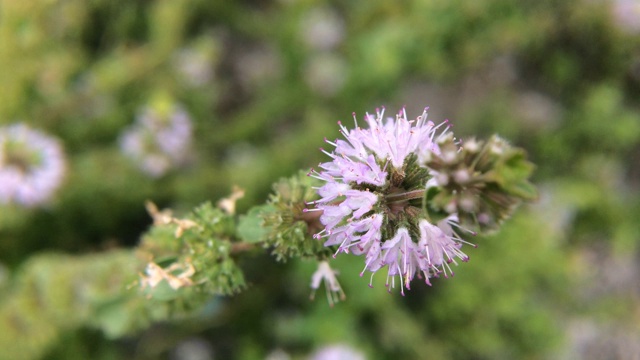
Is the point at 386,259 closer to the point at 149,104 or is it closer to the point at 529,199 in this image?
the point at 529,199

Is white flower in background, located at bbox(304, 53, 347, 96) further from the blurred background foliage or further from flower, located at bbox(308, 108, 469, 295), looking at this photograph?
flower, located at bbox(308, 108, 469, 295)

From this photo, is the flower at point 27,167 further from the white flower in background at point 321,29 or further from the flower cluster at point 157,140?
the white flower in background at point 321,29

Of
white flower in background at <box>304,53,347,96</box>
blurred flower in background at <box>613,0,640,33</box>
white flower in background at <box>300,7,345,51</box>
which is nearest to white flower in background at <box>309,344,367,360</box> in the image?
white flower in background at <box>304,53,347,96</box>

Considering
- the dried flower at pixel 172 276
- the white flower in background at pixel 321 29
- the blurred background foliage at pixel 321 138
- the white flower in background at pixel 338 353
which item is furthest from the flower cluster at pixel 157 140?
the dried flower at pixel 172 276

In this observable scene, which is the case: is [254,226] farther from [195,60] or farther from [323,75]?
[323,75]

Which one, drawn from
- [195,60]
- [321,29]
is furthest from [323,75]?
[195,60]

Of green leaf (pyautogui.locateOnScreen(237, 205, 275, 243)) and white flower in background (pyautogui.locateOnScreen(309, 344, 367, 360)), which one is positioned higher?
white flower in background (pyautogui.locateOnScreen(309, 344, 367, 360))
